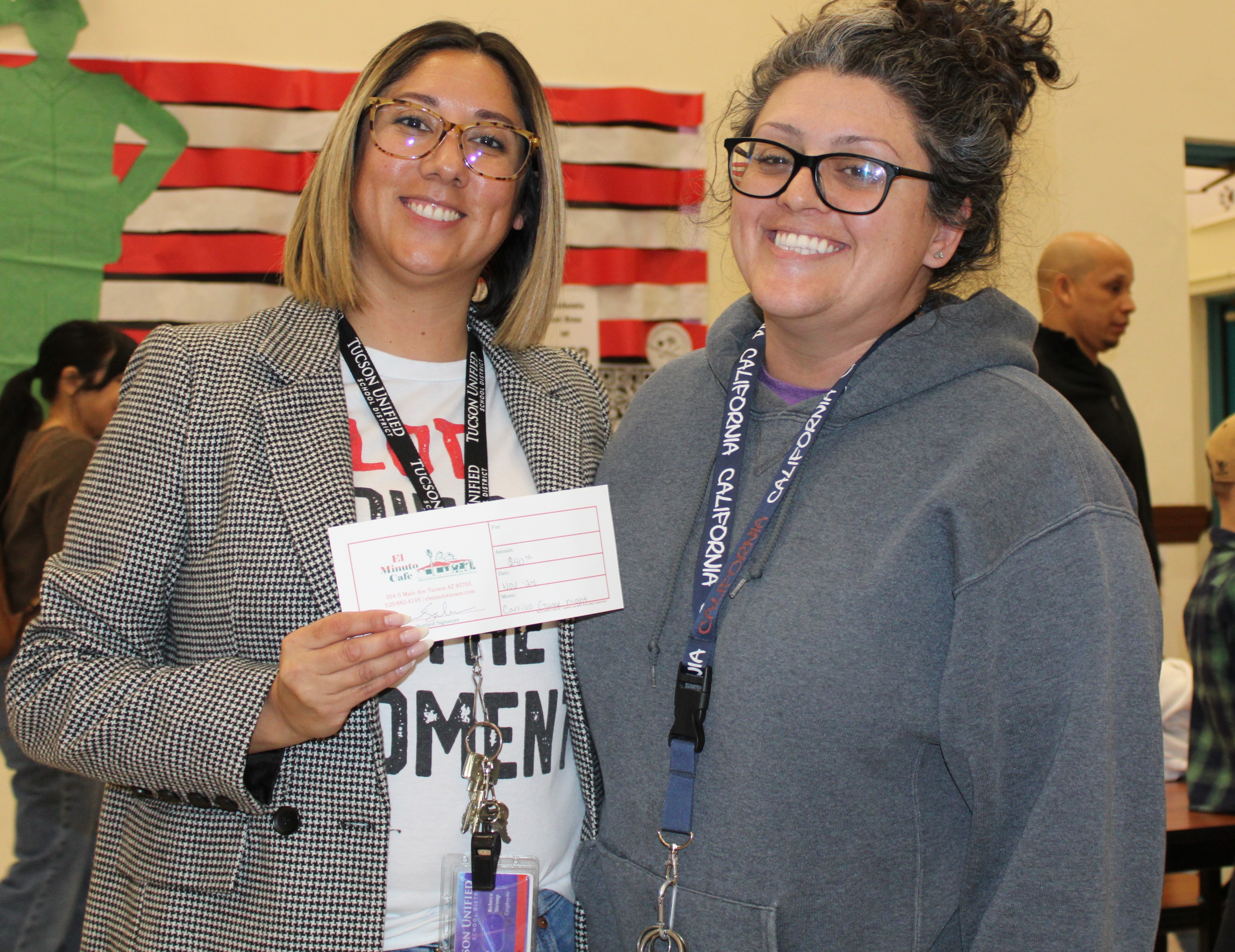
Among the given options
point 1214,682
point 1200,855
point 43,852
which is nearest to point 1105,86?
point 1214,682

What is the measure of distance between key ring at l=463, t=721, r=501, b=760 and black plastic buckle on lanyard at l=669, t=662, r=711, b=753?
0.25 m

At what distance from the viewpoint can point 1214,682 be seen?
8.54 feet

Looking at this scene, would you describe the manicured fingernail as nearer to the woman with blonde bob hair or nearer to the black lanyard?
the woman with blonde bob hair

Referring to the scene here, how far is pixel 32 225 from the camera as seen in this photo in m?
3.78

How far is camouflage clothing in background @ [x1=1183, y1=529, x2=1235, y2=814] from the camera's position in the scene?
2.58 metres

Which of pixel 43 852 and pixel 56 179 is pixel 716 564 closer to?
pixel 43 852

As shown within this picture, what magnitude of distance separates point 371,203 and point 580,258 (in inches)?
104

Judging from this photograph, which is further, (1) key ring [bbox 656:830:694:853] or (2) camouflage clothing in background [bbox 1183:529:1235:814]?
(2) camouflage clothing in background [bbox 1183:529:1235:814]

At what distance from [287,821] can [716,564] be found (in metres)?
0.67

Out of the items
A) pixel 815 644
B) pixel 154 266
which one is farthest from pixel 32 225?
pixel 815 644

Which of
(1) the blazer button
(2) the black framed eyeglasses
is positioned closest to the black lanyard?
(1) the blazer button

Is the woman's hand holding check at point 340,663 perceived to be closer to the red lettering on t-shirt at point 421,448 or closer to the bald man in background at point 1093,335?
the red lettering on t-shirt at point 421,448

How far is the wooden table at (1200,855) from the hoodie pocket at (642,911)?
1389 millimetres

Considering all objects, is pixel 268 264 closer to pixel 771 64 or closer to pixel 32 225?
pixel 32 225
